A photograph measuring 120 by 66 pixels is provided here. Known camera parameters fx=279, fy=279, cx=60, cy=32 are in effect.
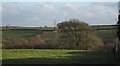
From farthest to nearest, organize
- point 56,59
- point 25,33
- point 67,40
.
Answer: point 67,40
point 25,33
point 56,59

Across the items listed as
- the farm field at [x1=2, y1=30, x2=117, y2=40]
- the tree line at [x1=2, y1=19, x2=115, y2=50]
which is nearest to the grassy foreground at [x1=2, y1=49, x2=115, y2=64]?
the tree line at [x1=2, y1=19, x2=115, y2=50]

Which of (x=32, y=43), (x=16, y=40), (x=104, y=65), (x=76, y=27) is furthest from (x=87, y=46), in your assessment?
(x=104, y=65)

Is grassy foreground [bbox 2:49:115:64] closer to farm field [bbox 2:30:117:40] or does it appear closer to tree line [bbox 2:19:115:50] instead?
tree line [bbox 2:19:115:50]

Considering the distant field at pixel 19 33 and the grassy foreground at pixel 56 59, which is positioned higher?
the distant field at pixel 19 33

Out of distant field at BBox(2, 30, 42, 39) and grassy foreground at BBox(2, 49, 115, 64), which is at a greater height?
distant field at BBox(2, 30, 42, 39)

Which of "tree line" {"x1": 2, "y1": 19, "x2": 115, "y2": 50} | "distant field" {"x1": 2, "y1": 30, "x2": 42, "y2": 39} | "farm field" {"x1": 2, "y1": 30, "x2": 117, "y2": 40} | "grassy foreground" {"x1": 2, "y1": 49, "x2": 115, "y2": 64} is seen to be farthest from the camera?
"farm field" {"x1": 2, "y1": 30, "x2": 117, "y2": 40}

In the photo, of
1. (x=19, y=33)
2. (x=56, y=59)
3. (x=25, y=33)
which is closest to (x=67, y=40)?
(x=25, y=33)

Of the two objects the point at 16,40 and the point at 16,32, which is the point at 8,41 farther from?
the point at 16,32

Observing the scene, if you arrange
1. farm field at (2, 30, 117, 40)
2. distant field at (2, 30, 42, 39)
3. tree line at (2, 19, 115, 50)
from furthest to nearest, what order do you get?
farm field at (2, 30, 117, 40), distant field at (2, 30, 42, 39), tree line at (2, 19, 115, 50)

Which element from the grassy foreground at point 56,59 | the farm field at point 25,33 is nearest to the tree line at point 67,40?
the farm field at point 25,33

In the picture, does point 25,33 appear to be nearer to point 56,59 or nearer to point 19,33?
point 19,33

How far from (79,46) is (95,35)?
7.47 feet

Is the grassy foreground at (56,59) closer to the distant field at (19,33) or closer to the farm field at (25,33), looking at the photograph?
the distant field at (19,33)

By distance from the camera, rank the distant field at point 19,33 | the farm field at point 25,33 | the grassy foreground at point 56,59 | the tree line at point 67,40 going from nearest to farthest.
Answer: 1. the grassy foreground at point 56,59
2. the tree line at point 67,40
3. the distant field at point 19,33
4. the farm field at point 25,33
